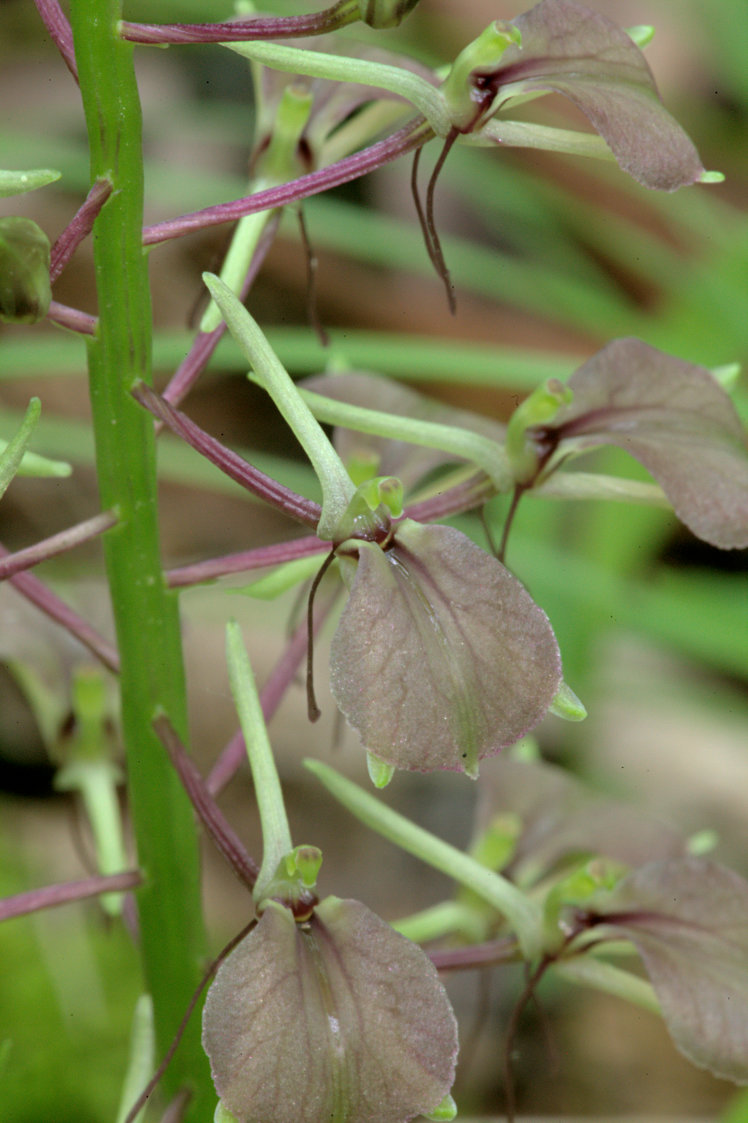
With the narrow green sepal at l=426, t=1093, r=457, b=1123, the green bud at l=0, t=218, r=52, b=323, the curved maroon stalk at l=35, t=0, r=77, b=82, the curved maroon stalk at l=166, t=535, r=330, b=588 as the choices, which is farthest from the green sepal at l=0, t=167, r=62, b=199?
the narrow green sepal at l=426, t=1093, r=457, b=1123

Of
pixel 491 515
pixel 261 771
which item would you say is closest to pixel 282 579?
pixel 261 771

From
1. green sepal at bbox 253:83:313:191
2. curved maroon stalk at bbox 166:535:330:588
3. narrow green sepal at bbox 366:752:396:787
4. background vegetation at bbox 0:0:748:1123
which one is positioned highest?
green sepal at bbox 253:83:313:191

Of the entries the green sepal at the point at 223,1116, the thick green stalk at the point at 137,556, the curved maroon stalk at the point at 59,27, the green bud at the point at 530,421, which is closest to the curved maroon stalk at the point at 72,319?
the thick green stalk at the point at 137,556

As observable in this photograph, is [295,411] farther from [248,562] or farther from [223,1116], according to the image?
[223,1116]

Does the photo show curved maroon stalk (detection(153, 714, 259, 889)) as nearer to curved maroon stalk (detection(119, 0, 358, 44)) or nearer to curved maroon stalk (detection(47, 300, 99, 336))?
curved maroon stalk (detection(47, 300, 99, 336))

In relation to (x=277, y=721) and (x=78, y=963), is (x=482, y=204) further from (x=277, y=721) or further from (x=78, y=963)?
(x=78, y=963)

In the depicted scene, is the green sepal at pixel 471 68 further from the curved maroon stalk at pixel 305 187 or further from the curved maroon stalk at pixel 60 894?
the curved maroon stalk at pixel 60 894
